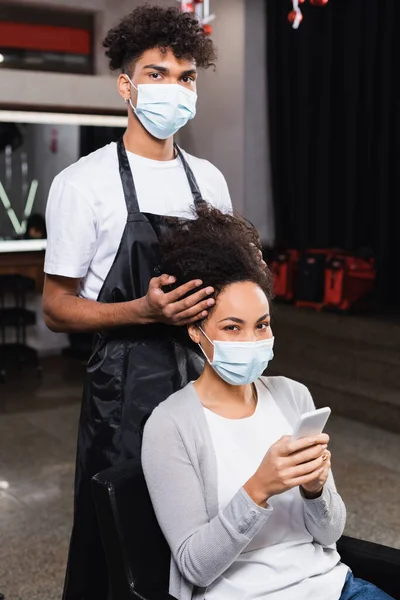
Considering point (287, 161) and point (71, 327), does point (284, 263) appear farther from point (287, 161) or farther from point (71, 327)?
point (71, 327)

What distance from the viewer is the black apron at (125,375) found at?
1.61 metres

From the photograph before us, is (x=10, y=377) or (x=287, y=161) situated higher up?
(x=287, y=161)

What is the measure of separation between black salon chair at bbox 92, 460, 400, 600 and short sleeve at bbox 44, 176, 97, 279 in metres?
0.44

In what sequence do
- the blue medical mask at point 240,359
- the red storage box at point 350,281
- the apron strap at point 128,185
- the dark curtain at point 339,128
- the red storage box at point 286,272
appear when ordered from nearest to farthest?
1. the blue medical mask at point 240,359
2. the apron strap at point 128,185
3. the red storage box at point 350,281
4. the dark curtain at point 339,128
5. the red storage box at point 286,272

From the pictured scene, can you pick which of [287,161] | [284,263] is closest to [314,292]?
[284,263]

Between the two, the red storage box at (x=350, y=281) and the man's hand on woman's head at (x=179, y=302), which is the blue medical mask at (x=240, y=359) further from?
the red storage box at (x=350, y=281)

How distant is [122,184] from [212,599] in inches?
32.1

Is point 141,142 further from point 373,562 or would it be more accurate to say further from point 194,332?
point 373,562

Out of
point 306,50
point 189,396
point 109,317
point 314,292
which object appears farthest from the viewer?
point 306,50

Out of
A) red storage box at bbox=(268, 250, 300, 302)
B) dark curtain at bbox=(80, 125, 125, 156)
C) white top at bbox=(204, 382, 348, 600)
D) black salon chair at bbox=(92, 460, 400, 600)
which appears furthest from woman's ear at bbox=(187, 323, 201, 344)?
dark curtain at bbox=(80, 125, 125, 156)

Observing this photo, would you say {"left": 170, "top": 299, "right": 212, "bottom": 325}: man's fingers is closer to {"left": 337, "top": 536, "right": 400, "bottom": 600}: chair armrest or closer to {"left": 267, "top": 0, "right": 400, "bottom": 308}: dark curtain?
{"left": 337, "top": 536, "right": 400, "bottom": 600}: chair armrest

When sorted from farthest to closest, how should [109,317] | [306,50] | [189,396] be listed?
1. [306,50]
2. [109,317]
3. [189,396]

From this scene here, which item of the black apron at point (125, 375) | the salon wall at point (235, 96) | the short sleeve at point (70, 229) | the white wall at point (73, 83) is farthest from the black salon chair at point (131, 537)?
the salon wall at point (235, 96)

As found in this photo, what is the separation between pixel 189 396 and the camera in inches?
56.8
